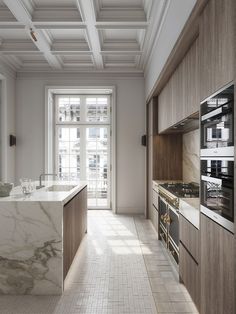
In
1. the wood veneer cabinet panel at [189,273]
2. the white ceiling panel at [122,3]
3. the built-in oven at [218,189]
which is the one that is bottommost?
the wood veneer cabinet panel at [189,273]

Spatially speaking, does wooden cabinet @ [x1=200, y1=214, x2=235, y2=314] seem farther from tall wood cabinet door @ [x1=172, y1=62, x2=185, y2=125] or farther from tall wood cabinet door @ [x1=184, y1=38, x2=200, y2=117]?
tall wood cabinet door @ [x1=172, y1=62, x2=185, y2=125]

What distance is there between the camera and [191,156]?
459cm

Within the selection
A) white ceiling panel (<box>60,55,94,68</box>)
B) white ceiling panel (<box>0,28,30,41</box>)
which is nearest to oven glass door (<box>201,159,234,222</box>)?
white ceiling panel (<box>0,28,30,41</box>)

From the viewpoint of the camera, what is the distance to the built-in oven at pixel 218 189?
164 centimetres

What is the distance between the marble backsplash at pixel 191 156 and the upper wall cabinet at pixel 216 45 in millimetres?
2109

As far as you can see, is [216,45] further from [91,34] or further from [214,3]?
[91,34]

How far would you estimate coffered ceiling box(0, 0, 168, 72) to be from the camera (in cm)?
390

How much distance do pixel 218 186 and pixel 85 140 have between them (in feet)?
17.1

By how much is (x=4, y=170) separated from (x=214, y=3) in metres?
4.97

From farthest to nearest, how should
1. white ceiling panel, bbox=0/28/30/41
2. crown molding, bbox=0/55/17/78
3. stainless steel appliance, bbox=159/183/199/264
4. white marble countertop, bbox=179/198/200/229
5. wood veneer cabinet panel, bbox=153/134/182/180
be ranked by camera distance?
crown molding, bbox=0/55/17/78, wood veneer cabinet panel, bbox=153/134/182/180, white ceiling panel, bbox=0/28/30/41, stainless steel appliance, bbox=159/183/199/264, white marble countertop, bbox=179/198/200/229

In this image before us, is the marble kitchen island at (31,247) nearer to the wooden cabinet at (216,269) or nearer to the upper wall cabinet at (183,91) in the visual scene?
the wooden cabinet at (216,269)

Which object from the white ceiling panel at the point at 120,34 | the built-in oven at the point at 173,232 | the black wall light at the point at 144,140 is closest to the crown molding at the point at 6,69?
the white ceiling panel at the point at 120,34

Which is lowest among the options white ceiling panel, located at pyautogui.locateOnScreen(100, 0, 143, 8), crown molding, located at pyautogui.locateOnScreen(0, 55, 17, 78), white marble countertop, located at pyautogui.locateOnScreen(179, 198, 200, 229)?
white marble countertop, located at pyautogui.locateOnScreen(179, 198, 200, 229)

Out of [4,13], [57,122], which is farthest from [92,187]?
[4,13]
